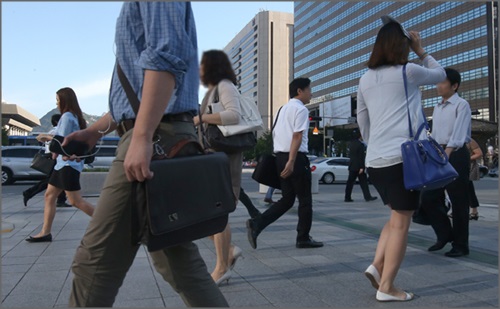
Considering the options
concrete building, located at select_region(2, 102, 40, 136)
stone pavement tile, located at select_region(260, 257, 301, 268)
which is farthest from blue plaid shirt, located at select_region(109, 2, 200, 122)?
concrete building, located at select_region(2, 102, 40, 136)

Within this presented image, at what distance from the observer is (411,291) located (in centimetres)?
316

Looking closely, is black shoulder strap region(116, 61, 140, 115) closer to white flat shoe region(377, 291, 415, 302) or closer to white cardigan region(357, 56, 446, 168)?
white cardigan region(357, 56, 446, 168)

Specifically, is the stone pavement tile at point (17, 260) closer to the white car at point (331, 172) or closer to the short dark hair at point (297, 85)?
the short dark hair at point (297, 85)

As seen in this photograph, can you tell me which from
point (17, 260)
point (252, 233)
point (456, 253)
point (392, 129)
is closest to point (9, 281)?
point (17, 260)

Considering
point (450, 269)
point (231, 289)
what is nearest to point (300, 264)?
point (231, 289)

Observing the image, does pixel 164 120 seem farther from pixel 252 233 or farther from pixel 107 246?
pixel 252 233

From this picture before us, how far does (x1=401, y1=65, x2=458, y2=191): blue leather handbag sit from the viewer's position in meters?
2.75

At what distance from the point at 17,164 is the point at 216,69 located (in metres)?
17.9

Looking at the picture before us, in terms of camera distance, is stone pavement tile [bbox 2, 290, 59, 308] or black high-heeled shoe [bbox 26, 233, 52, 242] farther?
black high-heeled shoe [bbox 26, 233, 52, 242]

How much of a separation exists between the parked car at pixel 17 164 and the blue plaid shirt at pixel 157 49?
18484mm

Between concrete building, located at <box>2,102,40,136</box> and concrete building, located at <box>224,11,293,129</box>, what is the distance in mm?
44068

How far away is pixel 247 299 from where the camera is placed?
2.99 meters

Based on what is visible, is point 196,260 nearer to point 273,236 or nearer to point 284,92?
point 273,236

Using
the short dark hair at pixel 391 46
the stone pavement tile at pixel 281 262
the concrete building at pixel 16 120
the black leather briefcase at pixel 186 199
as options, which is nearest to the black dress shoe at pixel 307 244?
the stone pavement tile at pixel 281 262
